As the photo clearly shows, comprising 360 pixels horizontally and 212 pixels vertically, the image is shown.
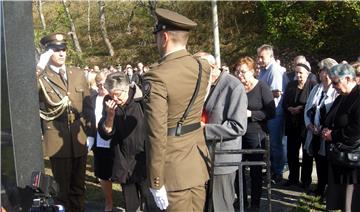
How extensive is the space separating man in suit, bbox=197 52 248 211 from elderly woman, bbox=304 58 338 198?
5.04 feet

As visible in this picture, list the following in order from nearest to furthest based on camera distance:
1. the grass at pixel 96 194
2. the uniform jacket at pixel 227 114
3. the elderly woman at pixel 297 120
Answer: the uniform jacket at pixel 227 114, the grass at pixel 96 194, the elderly woman at pixel 297 120

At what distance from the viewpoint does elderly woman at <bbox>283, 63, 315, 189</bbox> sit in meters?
6.82

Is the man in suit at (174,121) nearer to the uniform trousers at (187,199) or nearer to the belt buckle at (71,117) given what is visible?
the uniform trousers at (187,199)

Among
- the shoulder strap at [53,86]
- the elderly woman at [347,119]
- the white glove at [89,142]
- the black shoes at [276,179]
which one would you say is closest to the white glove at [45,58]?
the shoulder strap at [53,86]

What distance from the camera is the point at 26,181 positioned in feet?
6.79

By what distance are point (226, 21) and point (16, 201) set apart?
980 inches

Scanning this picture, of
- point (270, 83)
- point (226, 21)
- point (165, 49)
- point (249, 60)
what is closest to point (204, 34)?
point (226, 21)

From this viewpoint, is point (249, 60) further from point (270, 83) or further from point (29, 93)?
point (29, 93)

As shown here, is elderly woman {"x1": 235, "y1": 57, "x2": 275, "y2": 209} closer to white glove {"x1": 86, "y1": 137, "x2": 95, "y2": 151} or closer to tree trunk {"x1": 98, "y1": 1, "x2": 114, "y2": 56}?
white glove {"x1": 86, "y1": 137, "x2": 95, "y2": 151}

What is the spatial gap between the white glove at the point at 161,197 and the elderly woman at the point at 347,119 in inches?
82.4

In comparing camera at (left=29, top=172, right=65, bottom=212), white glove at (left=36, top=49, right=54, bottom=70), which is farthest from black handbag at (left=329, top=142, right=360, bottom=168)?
camera at (left=29, top=172, right=65, bottom=212)

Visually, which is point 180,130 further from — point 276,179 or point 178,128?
point 276,179

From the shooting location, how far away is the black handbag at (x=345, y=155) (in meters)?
4.60

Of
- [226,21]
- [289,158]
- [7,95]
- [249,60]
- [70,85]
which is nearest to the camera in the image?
[7,95]
